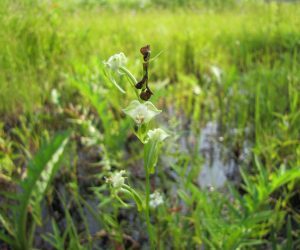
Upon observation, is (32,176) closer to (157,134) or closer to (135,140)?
(157,134)

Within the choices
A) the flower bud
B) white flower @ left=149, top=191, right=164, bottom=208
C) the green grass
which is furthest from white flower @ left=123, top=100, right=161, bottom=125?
white flower @ left=149, top=191, right=164, bottom=208

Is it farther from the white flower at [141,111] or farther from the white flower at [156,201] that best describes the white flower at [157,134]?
the white flower at [156,201]

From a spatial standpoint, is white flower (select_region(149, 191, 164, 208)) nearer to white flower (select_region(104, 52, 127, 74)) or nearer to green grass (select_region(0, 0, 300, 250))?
green grass (select_region(0, 0, 300, 250))

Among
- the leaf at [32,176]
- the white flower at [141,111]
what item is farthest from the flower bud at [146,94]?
the leaf at [32,176]

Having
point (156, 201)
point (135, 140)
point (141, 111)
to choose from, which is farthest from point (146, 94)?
point (135, 140)

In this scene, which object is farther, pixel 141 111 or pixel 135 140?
pixel 135 140

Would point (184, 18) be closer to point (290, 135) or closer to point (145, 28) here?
point (145, 28)

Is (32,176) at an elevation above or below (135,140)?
below

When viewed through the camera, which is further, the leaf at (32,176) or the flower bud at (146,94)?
the leaf at (32,176)

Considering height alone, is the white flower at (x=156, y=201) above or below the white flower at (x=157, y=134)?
above
